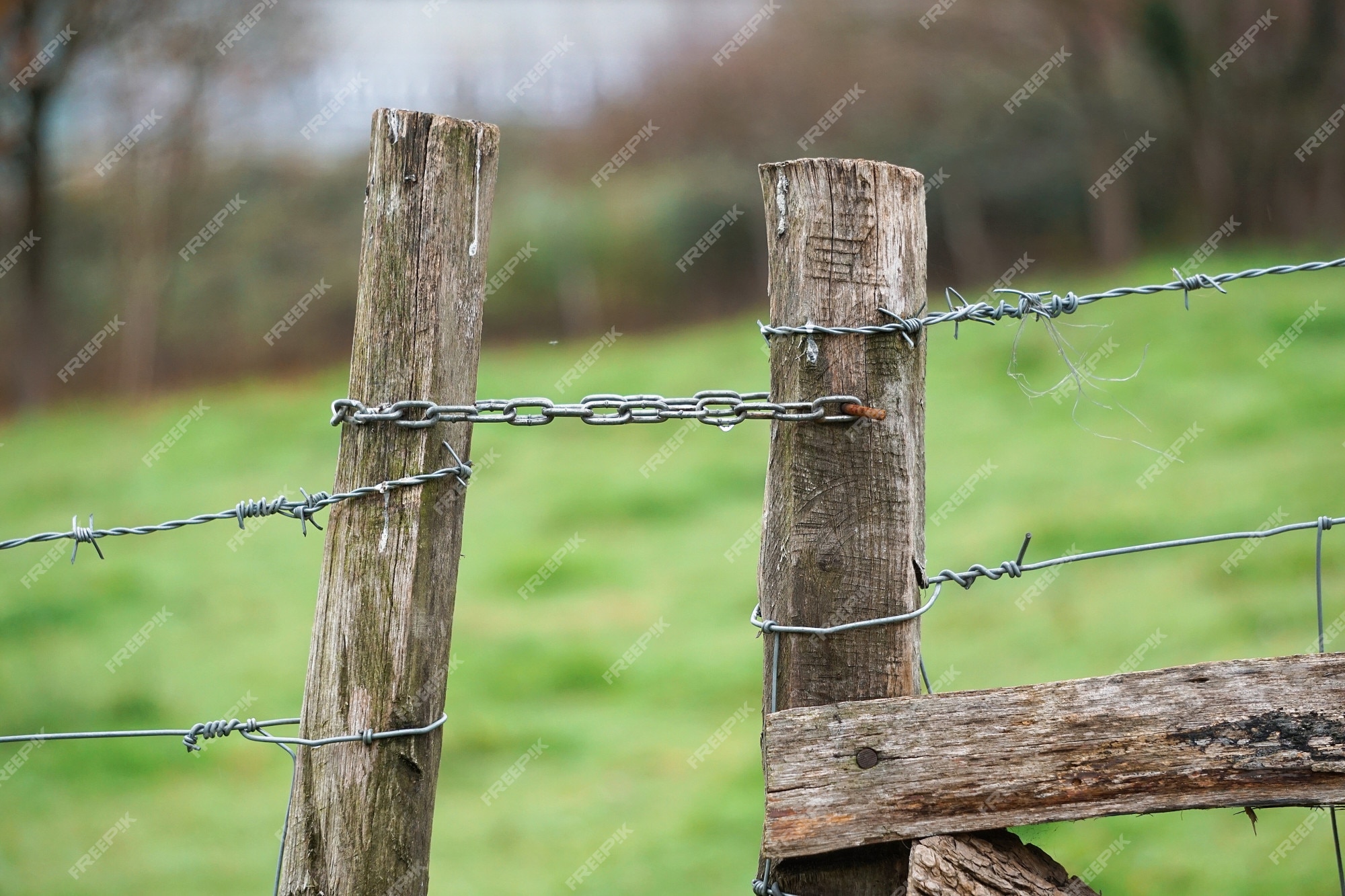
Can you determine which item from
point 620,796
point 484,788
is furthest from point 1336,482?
point 484,788

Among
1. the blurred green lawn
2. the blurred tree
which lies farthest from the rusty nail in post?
the blurred tree

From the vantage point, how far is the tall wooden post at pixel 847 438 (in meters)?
2.13

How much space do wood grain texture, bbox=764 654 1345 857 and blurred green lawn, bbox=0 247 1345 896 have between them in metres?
1.55

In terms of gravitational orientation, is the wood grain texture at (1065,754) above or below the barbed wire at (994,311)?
below

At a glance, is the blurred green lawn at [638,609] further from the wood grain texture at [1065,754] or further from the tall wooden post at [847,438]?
the tall wooden post at [847,438]

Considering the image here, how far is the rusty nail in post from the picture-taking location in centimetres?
212

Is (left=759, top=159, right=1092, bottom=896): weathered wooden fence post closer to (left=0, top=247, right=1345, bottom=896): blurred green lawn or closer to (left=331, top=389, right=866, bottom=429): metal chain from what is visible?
(left=331, top=389, right=866, bottom=429): metal chain

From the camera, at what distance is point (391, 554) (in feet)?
7.04

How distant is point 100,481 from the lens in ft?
49.9

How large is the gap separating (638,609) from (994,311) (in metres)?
7.80

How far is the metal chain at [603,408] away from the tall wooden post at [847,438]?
0.03m

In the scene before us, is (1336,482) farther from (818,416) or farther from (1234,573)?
(818,416)

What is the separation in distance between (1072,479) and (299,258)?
1799cm

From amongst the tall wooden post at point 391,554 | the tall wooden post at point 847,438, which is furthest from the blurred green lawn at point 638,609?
the tall wooden post at point 391,554
